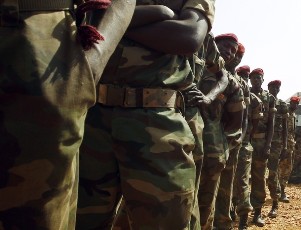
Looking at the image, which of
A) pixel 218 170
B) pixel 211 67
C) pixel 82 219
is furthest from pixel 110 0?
pixel 218 170

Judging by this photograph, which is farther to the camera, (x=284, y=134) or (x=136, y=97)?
(x=284, y=134)

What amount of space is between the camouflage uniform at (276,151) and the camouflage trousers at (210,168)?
5209mm

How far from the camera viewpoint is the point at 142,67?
2.25 m

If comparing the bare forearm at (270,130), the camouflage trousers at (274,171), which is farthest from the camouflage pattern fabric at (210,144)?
the camouflage trousers at (274,171)

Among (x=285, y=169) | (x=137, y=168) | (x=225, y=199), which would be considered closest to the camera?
(x=137, y=168)

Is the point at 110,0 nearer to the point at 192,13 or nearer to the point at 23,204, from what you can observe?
the point at 23,204

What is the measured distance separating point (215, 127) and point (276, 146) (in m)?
5.96

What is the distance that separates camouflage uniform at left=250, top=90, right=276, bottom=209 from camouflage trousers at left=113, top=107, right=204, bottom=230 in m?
5.15

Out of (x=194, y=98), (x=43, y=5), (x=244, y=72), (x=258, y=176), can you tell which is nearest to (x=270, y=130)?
(x=258, y=176)

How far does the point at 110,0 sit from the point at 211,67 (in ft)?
9.00

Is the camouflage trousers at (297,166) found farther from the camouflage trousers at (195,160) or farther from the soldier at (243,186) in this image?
the camouflage trousers at (195,160)

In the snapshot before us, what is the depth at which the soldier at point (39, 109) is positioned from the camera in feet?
3.74

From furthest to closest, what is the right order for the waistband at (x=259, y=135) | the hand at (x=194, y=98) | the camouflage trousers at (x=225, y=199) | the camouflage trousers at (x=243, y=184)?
the waistband at (x=259, y=135) → the camouflage trousers at (x=243, y=184) → the camouflage trousers at (x=225, y=199) → the hand at (x=194, y=98)

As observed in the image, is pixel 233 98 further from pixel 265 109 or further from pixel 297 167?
pixel 297 167
